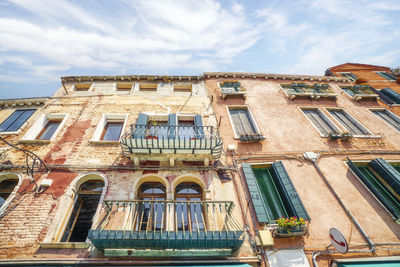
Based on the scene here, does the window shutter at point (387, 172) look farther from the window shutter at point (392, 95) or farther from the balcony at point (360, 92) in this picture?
the window shutter at point (392, 95)

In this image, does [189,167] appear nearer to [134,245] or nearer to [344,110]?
[134,245]

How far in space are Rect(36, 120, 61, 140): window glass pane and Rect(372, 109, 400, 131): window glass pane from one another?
1855 cm

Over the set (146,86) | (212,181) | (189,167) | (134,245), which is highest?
(146,86)

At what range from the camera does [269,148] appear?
25.1 feet

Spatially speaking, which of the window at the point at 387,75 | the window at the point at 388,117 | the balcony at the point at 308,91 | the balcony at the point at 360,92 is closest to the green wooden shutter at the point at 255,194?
the balcony at the point at 308,91

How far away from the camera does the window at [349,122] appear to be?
29.6ft

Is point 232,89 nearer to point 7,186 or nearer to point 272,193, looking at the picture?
point 272,193

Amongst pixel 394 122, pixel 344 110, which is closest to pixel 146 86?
pixel 344 110

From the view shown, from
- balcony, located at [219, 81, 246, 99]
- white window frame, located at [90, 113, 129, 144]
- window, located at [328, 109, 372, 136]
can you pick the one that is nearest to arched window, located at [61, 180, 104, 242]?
white window frame, located at [90, 113, 129, 144]

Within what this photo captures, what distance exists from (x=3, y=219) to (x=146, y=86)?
28.5 feet

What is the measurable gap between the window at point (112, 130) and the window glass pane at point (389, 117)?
1536 cm

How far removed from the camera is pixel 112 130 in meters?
8.31

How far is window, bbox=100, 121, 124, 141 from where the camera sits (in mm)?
7941

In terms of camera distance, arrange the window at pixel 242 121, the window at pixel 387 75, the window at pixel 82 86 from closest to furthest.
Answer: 1. the window at pixel 242 121
2. the window at pixel 82 86
3. the window at pixel 387 75
